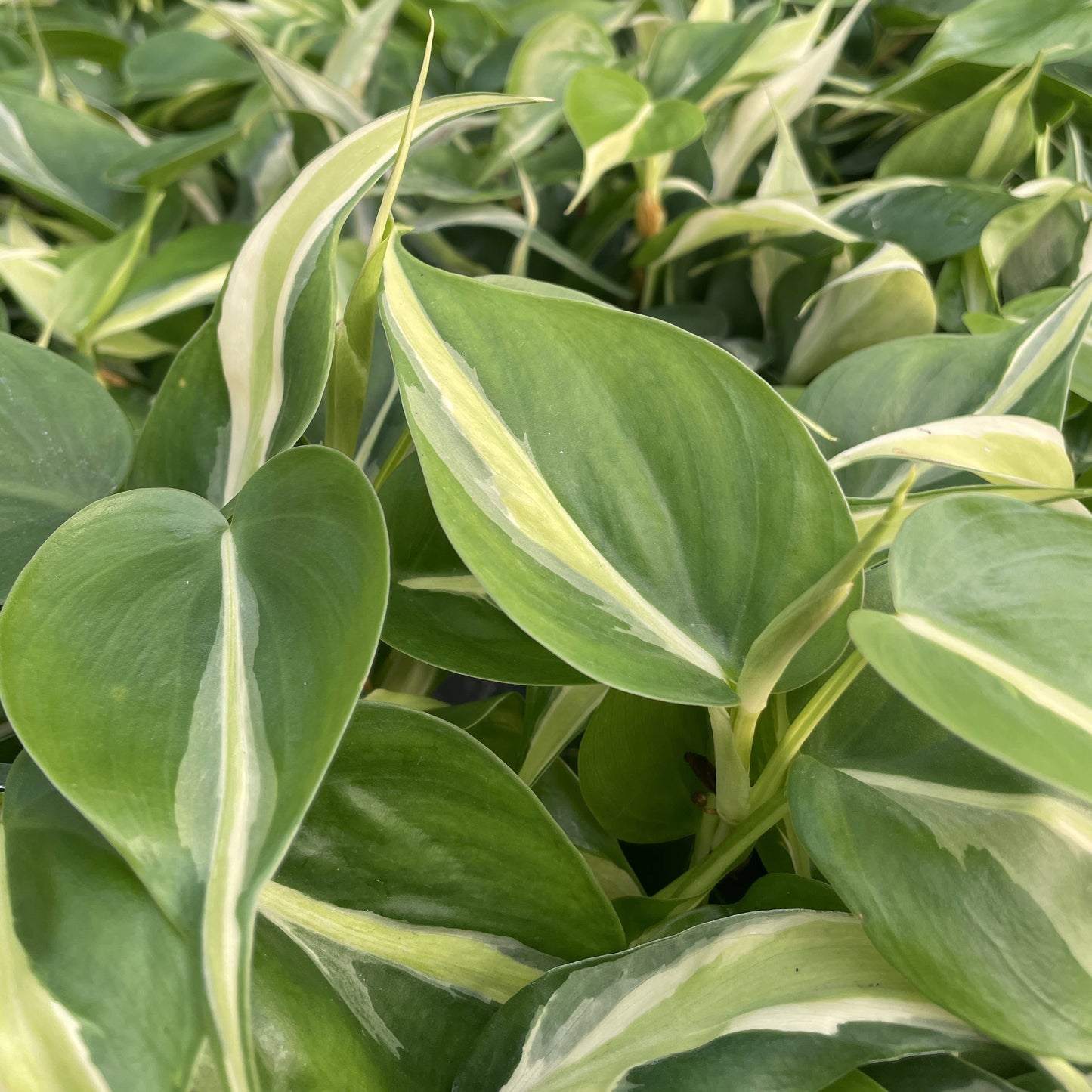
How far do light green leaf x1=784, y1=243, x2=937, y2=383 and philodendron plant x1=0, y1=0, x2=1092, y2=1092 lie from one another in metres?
0.10

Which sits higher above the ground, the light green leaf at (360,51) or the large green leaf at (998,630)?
the light green leaf at (360,51)

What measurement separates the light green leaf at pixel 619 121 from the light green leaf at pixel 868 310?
135 millimetres

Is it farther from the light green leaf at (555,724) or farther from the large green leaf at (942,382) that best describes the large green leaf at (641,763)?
the large green leaf at (942,382)

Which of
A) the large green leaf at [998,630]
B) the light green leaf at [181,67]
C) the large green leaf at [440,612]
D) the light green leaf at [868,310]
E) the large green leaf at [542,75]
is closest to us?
the large green leaf at [998,630]

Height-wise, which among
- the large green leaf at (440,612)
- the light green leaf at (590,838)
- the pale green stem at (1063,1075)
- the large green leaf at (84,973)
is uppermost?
the large green leaf at (440,612)

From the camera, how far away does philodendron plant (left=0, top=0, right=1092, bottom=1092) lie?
10.1 inches

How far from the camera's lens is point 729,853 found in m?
0.35

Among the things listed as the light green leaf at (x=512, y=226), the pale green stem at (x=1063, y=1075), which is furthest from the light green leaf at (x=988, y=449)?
the light green leaf at (x=512, y=226)

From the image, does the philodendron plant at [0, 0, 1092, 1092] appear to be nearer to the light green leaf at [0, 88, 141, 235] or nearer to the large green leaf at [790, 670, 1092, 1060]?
the large green leaf at [790, 670, 1092, 1060]

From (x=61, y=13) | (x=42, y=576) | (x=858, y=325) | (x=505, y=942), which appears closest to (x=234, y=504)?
(x=42, y=576)

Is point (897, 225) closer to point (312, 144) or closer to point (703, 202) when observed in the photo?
point (703, 202)

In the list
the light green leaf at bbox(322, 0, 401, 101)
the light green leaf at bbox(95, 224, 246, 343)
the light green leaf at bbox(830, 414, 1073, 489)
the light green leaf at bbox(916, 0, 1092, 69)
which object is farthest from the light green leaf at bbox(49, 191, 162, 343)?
the light green leaf at bbox(916, 0, 1092, 69)

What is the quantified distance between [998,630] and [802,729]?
2.9 inches

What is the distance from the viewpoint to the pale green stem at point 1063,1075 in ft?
0.88
